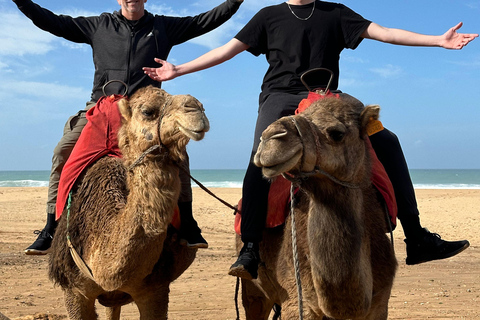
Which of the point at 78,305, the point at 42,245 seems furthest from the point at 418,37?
the point at 42,245

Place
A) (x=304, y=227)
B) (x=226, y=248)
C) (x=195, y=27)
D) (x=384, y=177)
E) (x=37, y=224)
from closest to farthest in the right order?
(x=304, y=227) → (x=384, y=177) → (x=195, y=27) → (x=226, y=248) → (x=37, y=224)

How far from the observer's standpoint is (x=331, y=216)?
12.5 feet

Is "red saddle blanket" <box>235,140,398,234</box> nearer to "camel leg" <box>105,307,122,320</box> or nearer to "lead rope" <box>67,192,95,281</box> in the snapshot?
"lead rope" <box>67,192,95,281</box>

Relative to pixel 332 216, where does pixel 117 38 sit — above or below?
above

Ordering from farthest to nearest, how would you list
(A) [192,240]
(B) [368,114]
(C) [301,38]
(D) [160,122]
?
(A) [192,240] < (C) [301,38] < (D) [160,122] < (B) [368,114]

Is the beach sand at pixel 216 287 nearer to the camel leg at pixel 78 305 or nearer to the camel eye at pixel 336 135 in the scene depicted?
the camel leg at pixel 78 305

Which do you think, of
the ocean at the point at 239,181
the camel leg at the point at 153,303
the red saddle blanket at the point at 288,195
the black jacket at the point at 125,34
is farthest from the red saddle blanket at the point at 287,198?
the ocean at the point at 239,181

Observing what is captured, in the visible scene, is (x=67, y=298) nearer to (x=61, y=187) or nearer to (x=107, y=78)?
(x=61, y=187)

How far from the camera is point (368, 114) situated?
3.91m

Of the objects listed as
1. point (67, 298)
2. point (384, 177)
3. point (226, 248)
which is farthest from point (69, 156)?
point (226, 248)

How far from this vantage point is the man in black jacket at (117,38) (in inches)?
242

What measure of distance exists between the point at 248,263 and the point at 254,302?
5.25 feet

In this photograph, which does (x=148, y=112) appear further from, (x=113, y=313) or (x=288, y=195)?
(x=113, y=313)

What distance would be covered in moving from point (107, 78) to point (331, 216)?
3431 millimetres
